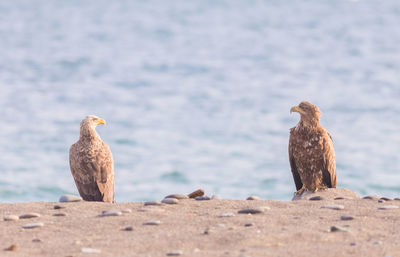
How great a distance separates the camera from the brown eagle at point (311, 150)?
33.3 feet

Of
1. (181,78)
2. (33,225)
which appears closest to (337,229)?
(33,225)

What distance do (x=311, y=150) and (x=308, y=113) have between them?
496mm

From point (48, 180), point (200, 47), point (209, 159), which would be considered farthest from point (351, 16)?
point (48, 180)

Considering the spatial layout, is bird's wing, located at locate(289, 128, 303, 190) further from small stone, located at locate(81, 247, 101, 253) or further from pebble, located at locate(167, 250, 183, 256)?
small stone, located at locate(81, 247, 101, 253)

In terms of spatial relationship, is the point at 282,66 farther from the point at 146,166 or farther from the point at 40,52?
the point at 146,166

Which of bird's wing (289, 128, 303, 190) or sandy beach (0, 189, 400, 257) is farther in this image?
bird's wing (289, 128, 303, 190)

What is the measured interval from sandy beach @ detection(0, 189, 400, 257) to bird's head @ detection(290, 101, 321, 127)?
1697 mm

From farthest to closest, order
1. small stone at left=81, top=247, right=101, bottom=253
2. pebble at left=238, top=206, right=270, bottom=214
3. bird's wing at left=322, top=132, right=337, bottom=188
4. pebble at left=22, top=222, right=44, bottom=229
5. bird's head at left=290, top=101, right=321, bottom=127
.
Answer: bird's wing at left=322, top=132, right=337, bottom=188 < bird's head at left=290, top=101, right=321, bottom=127 < pebble at left=238, top=206, right=270, bottom=214 < pebble at left=22, top=222, right=44, bottom=229 < small stone at left=81, top=247, right=101, bottom=253

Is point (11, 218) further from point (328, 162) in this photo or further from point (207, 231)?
point (328, 162)

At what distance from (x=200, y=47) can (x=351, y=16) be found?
17294mm

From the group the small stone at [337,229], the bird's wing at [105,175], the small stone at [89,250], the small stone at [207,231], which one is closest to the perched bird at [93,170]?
the bird's wing at [105,175]

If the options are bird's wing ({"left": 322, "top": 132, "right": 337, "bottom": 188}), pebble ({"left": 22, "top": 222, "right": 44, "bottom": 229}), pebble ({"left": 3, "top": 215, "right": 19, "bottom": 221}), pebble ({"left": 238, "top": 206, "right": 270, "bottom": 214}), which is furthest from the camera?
bird's wing ({"left": 322, "top": 132, "right": 337, "bottom": 188})

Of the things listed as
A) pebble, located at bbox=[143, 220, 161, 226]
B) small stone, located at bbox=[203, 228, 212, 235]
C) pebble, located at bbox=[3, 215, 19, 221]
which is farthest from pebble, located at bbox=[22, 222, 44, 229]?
small stone, located at bbox=[203, 228, 212, 235]

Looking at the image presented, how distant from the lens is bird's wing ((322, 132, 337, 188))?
1023 cm
